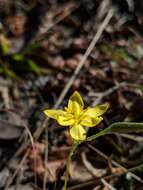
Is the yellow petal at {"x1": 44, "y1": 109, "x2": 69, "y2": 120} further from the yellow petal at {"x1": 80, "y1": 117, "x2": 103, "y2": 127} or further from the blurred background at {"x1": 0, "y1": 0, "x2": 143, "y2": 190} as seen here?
the blurred background at {"x1": 0, "y1": 0, "x2": 143, "y2": 190}

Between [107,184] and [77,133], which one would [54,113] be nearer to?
[77,133]

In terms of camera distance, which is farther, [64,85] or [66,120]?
[64,85]

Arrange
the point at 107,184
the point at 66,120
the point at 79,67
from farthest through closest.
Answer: the point at 79,67 → the point at 107,184 → the point at 66,120

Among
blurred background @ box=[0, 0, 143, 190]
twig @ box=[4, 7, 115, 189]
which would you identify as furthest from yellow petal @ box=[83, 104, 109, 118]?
twig @ box=[4, 7, 115, 189]

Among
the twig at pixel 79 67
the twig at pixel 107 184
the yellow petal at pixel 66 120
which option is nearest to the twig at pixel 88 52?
the twig at pixel 79 67

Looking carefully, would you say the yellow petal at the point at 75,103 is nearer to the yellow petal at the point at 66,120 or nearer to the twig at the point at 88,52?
the yellow petal at the point at 66,120

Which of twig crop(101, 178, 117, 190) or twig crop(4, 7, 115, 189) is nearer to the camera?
twig crop(101, 178, 117, 190)

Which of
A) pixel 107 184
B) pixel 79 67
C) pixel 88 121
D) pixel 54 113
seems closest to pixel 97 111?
pixel 88 121

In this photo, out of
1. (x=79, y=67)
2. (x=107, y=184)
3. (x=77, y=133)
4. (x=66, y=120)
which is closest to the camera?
(x=77, y=133)
